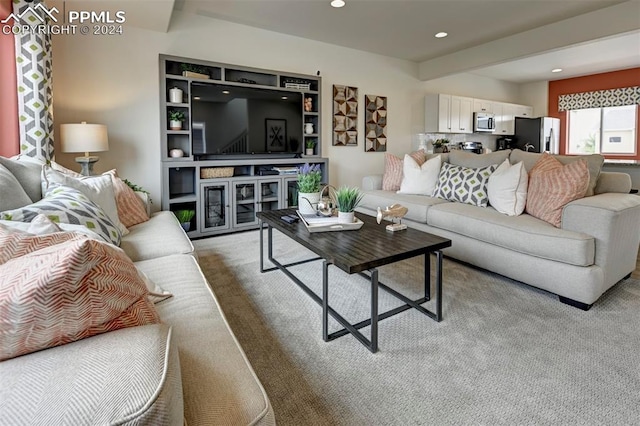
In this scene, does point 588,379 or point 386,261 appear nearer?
point 588,379

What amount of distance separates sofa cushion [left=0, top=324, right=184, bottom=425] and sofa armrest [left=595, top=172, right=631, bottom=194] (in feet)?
10.3

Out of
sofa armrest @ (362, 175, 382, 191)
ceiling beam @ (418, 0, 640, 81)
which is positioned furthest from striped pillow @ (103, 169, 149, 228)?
ceiling beam @ (418, 0, 640, 81)

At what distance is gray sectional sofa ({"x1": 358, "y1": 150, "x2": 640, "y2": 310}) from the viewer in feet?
7.00

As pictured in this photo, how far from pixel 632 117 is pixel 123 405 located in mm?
8734

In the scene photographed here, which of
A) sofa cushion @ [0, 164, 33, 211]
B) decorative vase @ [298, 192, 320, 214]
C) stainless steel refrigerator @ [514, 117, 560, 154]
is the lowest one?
decorative vase @ [298, 192, 320, 214]

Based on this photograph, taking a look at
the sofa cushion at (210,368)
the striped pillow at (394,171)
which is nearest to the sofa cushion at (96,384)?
the sofa cushion at (210,368)

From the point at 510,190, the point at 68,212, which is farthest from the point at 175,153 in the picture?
the point at 510,190

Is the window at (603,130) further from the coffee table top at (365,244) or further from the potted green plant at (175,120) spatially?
the potted green plant at (175,120)

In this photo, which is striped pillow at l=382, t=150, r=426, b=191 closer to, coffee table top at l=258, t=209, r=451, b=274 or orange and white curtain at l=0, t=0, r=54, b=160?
coffee table top at l=258, t=209, r=451, b=274

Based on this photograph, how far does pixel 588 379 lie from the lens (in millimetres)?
1526

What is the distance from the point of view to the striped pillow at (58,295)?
2.22 ft

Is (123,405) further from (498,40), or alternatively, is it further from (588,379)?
(498,40)

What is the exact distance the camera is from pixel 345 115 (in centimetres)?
522

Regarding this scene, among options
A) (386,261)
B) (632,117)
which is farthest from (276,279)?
(632,117)
